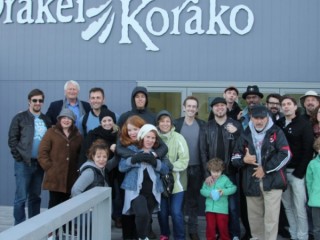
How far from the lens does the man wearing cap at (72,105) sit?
5.79 meters

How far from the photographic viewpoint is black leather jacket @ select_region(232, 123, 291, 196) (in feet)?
15.3

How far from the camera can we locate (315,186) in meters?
4.71

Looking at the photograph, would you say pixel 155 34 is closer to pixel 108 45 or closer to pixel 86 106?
pixel 108 45

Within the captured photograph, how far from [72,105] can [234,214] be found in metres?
2.61

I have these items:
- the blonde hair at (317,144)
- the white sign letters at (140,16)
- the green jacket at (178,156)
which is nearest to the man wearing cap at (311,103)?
the blonde hair at (317,144)

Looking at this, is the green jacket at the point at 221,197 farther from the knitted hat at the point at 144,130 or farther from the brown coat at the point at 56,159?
the brown coat at the point at 56,159

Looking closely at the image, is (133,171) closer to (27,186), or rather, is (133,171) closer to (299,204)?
(27,186)

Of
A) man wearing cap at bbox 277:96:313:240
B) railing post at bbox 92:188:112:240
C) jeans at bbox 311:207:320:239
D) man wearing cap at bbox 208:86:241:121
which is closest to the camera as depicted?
railing post at bbox 92:188:112:240

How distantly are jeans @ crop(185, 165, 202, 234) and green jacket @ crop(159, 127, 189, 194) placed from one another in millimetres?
191

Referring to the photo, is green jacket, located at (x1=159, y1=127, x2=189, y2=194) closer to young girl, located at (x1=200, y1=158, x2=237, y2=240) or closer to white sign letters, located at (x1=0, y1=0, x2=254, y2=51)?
young girl, located at (x1=200, y1=158, x2=237, y2=240)

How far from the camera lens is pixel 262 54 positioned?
22.6ft

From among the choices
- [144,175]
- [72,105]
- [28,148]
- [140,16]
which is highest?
[140,16]

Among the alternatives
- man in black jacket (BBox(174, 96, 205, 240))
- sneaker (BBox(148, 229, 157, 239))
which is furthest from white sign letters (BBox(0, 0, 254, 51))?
sneaker (BBox(148, 229, 157, 239))

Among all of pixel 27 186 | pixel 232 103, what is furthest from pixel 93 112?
pixel 232 103
